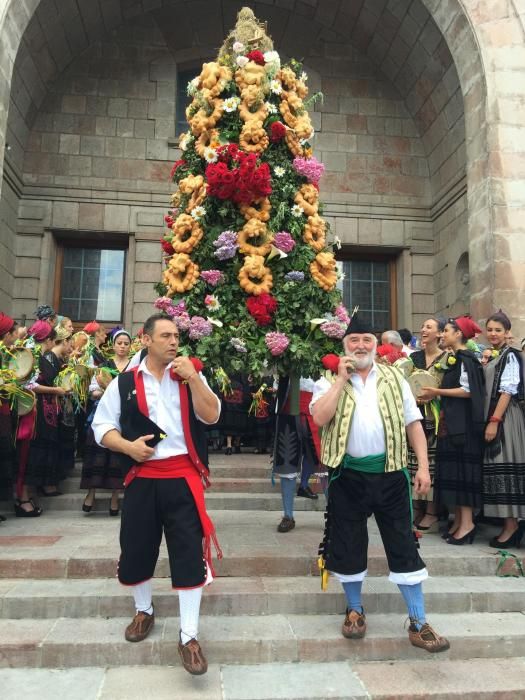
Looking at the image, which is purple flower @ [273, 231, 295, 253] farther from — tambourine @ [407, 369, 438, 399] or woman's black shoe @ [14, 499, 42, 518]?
woman's black shoe @ [14, 499, 42, 518]

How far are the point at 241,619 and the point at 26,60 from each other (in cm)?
1061

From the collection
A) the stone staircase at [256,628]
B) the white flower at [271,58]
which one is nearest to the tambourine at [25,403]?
the stone staircase at [256,628]

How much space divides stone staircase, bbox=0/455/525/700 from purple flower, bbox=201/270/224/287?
228 centimetres

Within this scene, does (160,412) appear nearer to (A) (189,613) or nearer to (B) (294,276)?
(A) (189,613)

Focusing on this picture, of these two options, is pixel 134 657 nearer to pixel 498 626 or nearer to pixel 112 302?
pixel 498 626

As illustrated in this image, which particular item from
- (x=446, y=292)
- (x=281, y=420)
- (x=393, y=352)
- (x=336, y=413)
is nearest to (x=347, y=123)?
(x=446, y=292)

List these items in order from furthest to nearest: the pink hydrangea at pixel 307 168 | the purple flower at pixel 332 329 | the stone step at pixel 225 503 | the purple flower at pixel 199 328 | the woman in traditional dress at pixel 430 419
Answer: the stone step at pixel 225 503
the woman in traditional dress at pixel 430 419
the pink hydrangea at pixel 307 168
the purple flower at pixel 332 329
the purple flower at pixel 199 328

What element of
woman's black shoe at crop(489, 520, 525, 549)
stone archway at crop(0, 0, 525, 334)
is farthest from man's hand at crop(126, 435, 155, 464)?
stone archway at crop(0, 0, 525, 334)

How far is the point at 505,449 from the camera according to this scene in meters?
5.09

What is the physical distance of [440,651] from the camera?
3461mm

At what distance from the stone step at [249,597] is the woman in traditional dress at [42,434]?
1.89 m

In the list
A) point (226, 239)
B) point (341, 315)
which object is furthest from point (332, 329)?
point (226, 239)

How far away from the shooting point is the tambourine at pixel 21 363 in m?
5.41

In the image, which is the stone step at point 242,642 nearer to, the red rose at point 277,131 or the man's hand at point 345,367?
the man's hand at point 345,367
